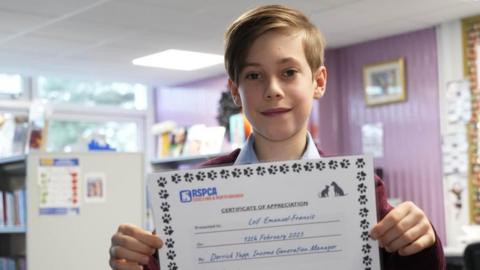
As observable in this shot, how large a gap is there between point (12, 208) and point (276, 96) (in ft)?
13.5

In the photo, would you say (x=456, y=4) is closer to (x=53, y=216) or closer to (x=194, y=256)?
(x=53, y=216)

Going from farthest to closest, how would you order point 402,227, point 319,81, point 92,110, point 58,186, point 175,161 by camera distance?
point 92,110
point 175,161
point 58,186
point 319,81
point 402,227

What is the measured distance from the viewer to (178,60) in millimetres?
7359

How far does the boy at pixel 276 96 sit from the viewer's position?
1.16m

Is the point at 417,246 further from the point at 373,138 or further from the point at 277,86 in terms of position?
the point at 373,138

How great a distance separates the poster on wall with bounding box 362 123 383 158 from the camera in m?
6.64

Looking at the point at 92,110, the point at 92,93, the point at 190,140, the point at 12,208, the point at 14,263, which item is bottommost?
the point at 14,263

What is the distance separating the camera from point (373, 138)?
6699mm

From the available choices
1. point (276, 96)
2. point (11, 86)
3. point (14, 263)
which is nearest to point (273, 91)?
point (276, 96)

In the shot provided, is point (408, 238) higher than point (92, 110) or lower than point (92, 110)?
lower

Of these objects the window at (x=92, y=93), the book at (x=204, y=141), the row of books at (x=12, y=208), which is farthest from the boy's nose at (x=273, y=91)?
the window at (x=92, y=93)

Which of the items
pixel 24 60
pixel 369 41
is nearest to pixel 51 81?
pixel 24 60

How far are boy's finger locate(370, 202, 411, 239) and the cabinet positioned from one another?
3751 millimetres

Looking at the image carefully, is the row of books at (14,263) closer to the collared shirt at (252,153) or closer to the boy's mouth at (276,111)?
the collared shirt at (252,153)
